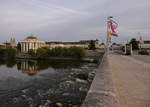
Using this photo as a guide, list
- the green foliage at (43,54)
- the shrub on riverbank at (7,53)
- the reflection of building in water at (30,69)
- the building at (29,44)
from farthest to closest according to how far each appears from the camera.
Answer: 1. the building at (29,44)
2. the shrub on riverbank at (7,53)
3. the green foliage at (43,54)
4. the reflection of building in water at (30,69)

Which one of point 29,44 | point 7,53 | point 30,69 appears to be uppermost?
point 29,44

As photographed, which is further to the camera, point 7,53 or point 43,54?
point 7,53

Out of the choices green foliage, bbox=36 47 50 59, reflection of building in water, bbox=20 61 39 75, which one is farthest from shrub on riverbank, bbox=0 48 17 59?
reflection of building in water, bbox=20 61 39 75

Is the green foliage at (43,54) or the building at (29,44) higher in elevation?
the building at (29,44)

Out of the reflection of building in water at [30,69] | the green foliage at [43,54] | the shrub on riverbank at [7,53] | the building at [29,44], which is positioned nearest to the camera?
the reflection of building in water at [30,69]

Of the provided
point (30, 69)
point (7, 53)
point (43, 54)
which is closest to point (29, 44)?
point (7, 53)

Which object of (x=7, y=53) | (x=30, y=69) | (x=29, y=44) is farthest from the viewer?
(x=29, y=44)

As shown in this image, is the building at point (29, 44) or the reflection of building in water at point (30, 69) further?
the building at point (29, 44)

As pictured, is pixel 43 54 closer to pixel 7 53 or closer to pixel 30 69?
pixel 7 53

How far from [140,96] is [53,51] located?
95.4m

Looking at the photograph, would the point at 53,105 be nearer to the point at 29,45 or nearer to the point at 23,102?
the point at 23,102

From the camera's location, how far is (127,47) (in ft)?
173

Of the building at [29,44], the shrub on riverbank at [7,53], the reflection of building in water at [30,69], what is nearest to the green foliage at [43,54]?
the shrub on riverbank at [7,53]

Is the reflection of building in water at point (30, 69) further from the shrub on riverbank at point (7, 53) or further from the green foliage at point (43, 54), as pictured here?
the shrub on riverbank at point (7, 53)
